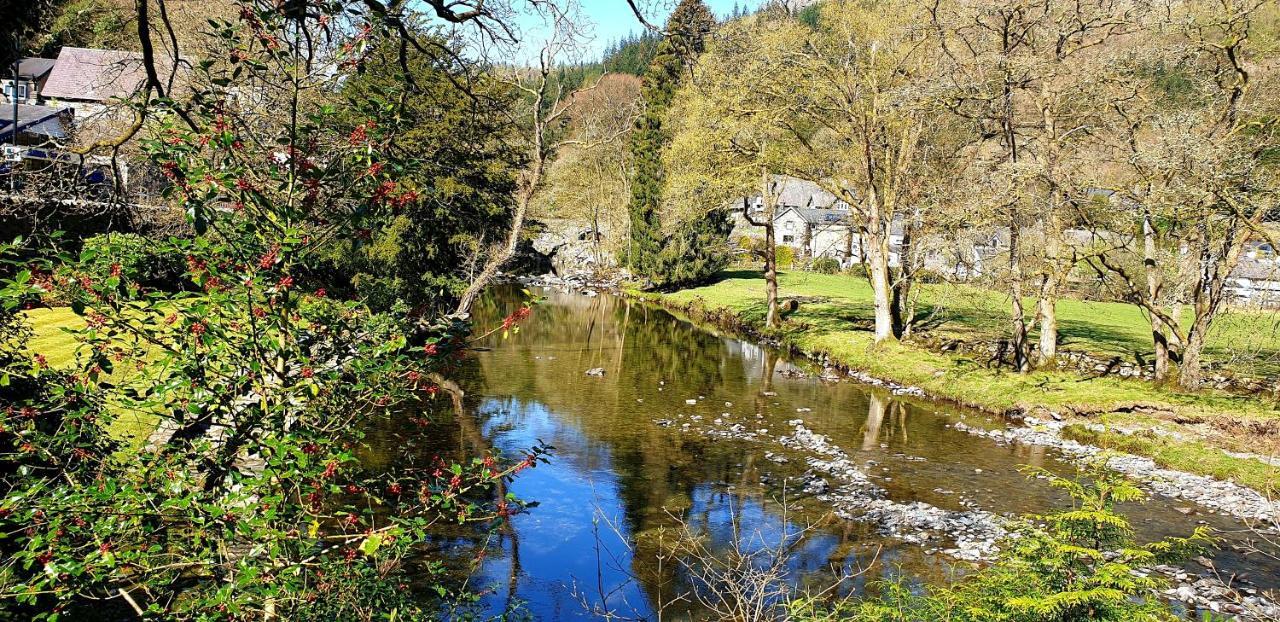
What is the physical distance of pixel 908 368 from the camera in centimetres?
2258

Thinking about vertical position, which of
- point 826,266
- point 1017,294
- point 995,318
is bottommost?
point 995,318

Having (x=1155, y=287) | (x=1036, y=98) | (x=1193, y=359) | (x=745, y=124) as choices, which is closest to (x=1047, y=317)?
(x=1155, y=287)

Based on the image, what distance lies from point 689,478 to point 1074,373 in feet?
39.9

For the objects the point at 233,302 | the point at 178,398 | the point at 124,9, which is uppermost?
the point at 124,9

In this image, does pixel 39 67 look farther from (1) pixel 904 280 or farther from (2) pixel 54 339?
(1) pixel 904 280

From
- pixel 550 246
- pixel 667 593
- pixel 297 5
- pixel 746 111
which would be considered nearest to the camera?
pixel 297 5

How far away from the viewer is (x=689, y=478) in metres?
13.9

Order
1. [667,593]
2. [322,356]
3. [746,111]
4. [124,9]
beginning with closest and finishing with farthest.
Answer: [322,356] < [124,9] < [667,593] < [746,111]

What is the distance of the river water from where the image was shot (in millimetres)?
10000

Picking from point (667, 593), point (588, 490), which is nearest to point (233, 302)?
point (667, 593)

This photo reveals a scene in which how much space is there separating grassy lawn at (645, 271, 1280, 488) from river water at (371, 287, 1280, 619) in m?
1.45

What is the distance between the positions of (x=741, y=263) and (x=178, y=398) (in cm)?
5436

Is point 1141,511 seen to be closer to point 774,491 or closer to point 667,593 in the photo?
point 774,491

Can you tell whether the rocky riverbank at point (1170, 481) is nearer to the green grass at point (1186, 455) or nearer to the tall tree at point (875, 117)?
the green grass at point (1186, 455)
